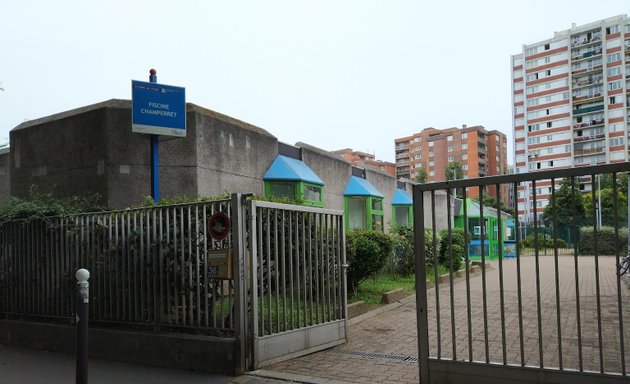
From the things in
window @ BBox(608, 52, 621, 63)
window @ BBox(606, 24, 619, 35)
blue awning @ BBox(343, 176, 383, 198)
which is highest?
window @ BBox(606, 24, 619, 35)

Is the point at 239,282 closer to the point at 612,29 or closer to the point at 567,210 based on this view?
the point at 567,210

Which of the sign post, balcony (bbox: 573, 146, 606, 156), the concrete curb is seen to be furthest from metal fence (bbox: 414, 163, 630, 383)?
balcony (bbox: 573, 146, 606, 156)

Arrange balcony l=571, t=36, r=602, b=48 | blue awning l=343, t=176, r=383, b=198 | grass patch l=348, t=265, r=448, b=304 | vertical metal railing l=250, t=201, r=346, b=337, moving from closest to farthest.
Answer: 1. vertical metal railing l=250, t=201, r=346, b=337
2. grass patch l=348, t=265, r=448, b=304
3. blue awning l=343, t=176, r=383, b=198
4. balcony l=571, t=36, r=602, b=48

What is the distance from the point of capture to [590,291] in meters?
5.86

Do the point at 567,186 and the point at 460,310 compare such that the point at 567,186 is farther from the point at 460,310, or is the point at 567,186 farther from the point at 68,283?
the point at 68,283

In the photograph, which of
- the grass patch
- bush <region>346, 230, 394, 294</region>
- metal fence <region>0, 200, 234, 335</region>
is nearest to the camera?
metal fence <region>0, 200, 234, 335</region>

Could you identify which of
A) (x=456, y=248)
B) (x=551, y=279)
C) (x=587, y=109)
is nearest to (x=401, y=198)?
(x=456, y=248)

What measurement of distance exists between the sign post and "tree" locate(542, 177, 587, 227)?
631 centimetres

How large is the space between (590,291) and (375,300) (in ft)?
18.2

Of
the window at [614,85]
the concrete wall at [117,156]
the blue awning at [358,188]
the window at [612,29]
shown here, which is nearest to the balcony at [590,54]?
the window at [612,29]

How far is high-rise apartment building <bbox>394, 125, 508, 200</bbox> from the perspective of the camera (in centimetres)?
11881

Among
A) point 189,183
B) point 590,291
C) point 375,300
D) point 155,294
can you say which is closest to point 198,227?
point 155,294

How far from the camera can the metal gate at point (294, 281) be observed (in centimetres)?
615

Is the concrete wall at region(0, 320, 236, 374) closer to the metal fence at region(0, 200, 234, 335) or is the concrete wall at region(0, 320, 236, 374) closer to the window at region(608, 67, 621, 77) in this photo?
the metal fence at region(0, 200, 234, 335)
